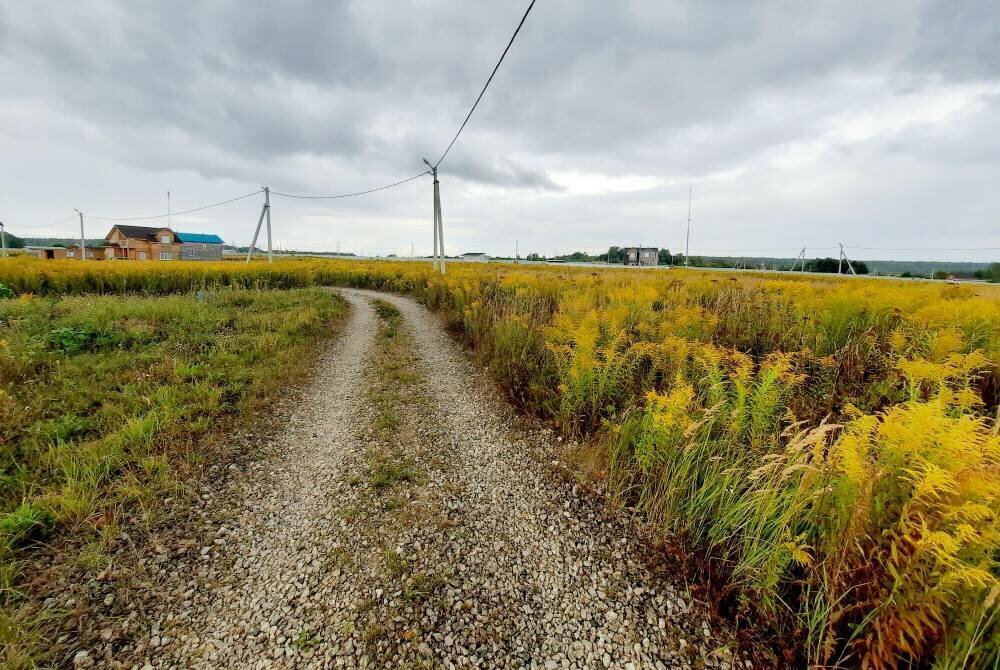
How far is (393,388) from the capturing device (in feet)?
22.3

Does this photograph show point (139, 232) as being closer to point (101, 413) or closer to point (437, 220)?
point (437, 220)

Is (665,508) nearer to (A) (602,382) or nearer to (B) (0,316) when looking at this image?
(A) (602,382)

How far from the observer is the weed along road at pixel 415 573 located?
2.47 m

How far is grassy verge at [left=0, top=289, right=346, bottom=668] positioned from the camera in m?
3.00

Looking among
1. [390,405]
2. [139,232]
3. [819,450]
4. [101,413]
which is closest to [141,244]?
[139,232]

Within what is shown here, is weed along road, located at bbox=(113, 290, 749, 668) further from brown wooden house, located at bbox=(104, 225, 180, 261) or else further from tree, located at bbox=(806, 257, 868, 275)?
brown wooden house, located at bbox=(104, 225, 180, 261)

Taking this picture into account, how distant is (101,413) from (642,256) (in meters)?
61.5

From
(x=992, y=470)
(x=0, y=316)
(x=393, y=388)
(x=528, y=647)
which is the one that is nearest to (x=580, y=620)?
(x=528, y=647)

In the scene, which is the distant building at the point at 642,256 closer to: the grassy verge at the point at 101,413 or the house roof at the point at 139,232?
the grassy verge at the point at 101,413

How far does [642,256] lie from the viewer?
5838 centimetres

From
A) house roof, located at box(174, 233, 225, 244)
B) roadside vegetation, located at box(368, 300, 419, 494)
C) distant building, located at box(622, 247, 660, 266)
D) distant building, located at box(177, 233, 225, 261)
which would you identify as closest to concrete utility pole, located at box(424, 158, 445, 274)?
roadside vegetation, located at box(368, 300, 419, 494)

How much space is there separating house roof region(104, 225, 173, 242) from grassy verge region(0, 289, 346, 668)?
6976 centimetres

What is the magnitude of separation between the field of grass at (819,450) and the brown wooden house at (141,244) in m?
73.7

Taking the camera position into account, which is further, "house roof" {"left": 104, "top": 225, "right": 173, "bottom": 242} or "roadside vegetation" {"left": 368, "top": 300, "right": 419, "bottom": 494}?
"house roof" {"left": 104, "top": 225, "right": 173, "bottom": 242}
